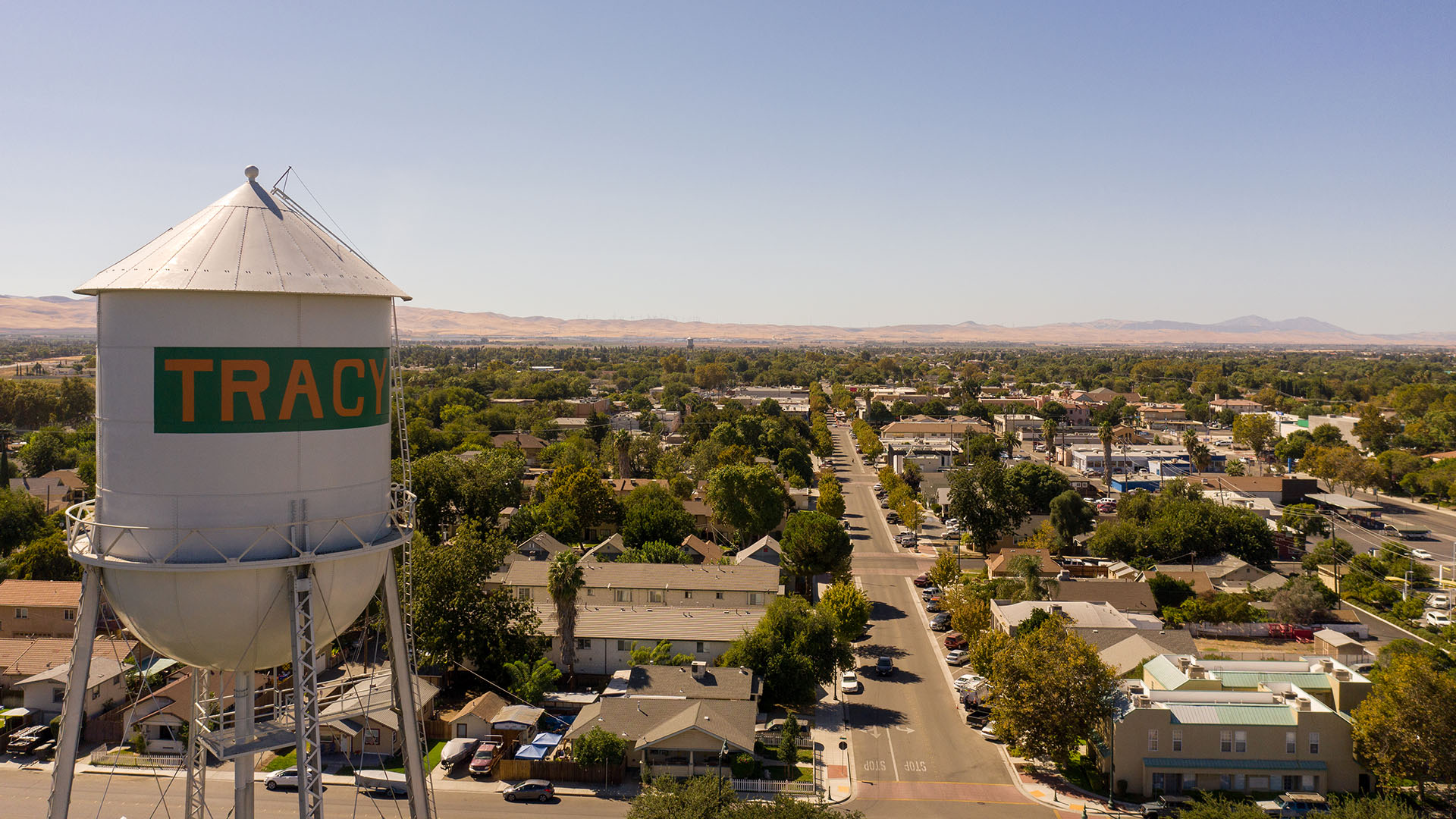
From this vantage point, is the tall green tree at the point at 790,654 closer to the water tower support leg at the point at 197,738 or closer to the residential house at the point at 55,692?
the water tower support leg at the point at 197,738

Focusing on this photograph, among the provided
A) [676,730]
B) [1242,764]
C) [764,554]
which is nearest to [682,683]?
[676,730]

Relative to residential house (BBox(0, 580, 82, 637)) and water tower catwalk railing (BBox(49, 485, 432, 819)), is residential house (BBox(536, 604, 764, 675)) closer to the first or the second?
residential house (BBox(0, 580, 82, 637))

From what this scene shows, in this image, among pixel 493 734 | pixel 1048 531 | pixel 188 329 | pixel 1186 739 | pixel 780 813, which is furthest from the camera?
pixel 1048 531

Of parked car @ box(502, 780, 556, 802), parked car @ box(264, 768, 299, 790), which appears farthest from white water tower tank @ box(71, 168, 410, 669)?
parked car @ box(264, 768, 299, 790)

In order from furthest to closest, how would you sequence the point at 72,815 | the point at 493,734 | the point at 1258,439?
1. the point at 1258,439
2. the point at 493,734
3. the point at 72,815

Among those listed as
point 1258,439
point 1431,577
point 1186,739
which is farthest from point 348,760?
point 1258,439

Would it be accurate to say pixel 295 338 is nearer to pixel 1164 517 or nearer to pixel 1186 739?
pixel 1186 739
